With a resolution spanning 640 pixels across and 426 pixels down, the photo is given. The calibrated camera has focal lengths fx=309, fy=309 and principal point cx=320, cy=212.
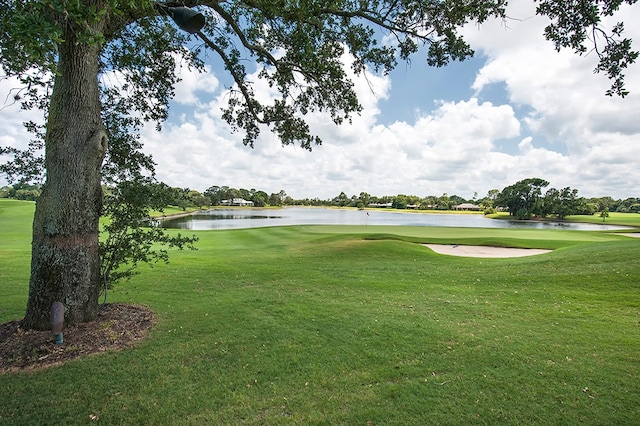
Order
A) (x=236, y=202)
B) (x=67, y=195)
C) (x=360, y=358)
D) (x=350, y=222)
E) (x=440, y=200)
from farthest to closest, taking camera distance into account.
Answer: (x=236, y=202) < (x=440, y=200) < (x=350, y=222) < (x=67, y=195) < (x=360, y=358)

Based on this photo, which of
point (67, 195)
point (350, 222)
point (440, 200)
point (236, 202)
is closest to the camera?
point (67, 195)

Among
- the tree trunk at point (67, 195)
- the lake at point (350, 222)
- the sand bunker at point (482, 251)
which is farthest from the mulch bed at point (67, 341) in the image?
the lake at point (350, 222)

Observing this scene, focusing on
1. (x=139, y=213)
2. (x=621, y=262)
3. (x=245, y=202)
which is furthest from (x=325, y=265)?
(x=245, y=202)

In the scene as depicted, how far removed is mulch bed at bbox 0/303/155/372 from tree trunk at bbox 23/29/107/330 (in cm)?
20

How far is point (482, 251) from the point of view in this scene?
16.1 metres

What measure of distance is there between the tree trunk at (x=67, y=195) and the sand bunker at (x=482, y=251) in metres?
14.3

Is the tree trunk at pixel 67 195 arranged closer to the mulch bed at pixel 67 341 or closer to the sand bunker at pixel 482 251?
the mulch bed at pixel 67 341

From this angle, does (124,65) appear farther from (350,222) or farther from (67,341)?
(350,222)

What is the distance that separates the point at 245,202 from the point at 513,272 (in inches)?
5661

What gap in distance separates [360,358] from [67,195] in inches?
178

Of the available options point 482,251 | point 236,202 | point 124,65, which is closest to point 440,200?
point 236,202

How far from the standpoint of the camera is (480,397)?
3211 mm

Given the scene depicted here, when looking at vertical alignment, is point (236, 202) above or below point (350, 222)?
above

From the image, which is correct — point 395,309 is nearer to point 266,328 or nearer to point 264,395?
point 266,328
